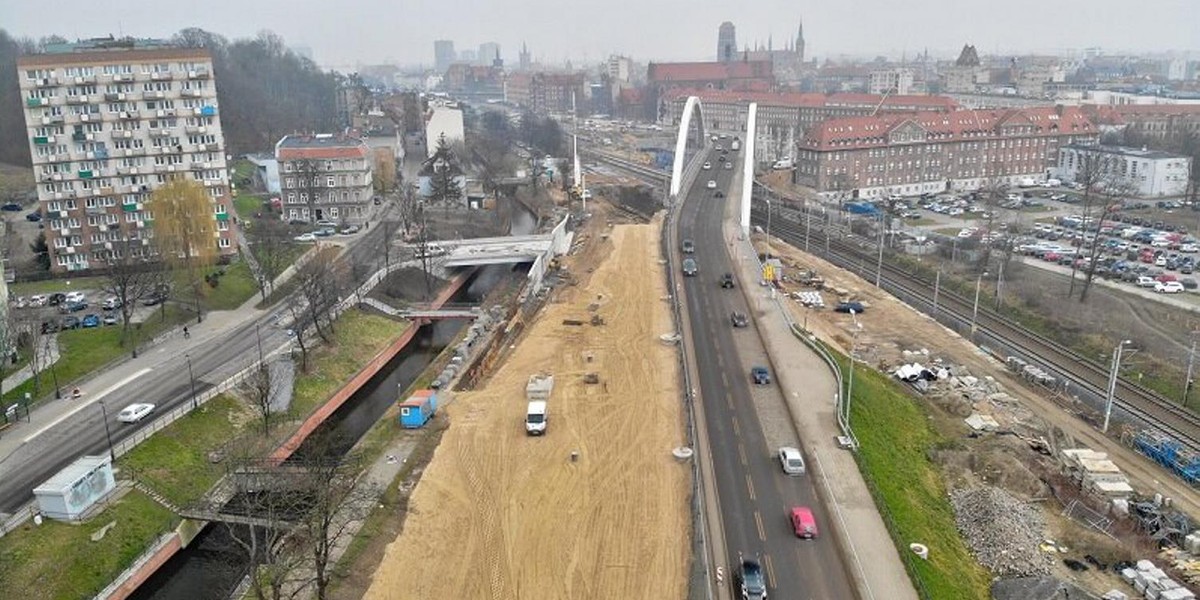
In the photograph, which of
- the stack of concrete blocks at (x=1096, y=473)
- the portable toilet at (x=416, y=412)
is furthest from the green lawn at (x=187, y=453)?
the stack of concrete blocks at (x=1096, y=473)

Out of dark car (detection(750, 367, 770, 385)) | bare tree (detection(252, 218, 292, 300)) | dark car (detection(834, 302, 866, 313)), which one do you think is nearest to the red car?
dark car (detection(750, 367, 770, 385))

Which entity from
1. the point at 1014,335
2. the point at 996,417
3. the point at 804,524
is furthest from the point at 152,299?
the point at 1014,335

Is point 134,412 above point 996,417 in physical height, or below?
above

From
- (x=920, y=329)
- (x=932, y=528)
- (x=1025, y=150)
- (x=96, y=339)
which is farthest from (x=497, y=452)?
(x=1025, y=150)

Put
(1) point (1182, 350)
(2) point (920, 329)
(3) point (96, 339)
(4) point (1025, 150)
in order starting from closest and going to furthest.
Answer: (3) point (96, 339), (1) point (1182, 350), (2) point (920, 329), (4) point (1025, 150)

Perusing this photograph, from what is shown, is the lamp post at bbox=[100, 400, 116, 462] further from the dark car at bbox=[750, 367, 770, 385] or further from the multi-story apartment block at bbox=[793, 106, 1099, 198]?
the multi-story apartment block at bbox=[793, 106, 1099, 198]

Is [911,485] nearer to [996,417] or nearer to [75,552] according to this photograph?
[996,417]

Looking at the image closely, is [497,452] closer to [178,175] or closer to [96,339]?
[96,339]
